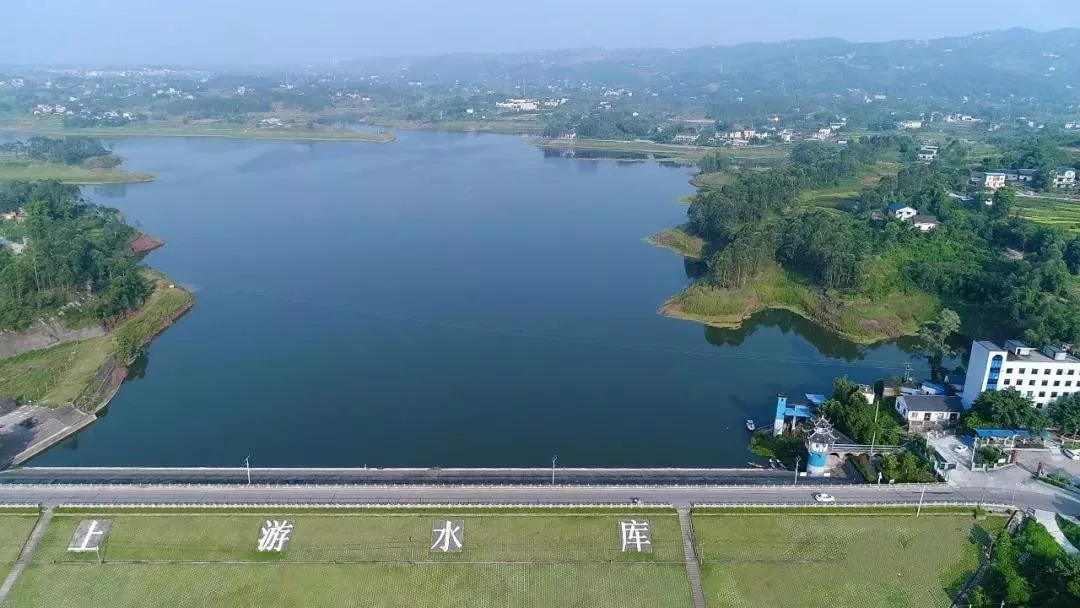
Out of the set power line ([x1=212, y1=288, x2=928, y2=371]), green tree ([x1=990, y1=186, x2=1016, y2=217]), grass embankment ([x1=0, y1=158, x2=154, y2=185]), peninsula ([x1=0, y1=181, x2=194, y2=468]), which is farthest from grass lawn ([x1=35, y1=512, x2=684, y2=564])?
A: grass embankment ([x1=0, y1=158, x2=154, y2=185])

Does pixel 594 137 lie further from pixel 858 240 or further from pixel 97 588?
pixel 97 588

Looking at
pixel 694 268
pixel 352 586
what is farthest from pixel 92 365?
pixel 694 268

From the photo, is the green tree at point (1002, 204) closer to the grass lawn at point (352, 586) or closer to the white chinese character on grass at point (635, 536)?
the white chinese character on grass at point (635, 536)

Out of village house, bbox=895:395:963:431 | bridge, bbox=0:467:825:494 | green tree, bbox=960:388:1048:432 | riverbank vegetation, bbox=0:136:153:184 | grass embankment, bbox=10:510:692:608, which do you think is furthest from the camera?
riverbank vegetation, bbox=0:136:153:184

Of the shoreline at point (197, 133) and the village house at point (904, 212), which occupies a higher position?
the shoreline at point (197, 133)

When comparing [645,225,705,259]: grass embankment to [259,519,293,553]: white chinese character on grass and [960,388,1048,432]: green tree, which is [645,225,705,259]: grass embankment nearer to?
[960,388,1048,432]: green tree

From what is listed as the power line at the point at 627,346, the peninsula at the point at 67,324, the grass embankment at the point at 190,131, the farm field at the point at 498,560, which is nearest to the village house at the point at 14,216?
the peninsula at the point at 67,324
